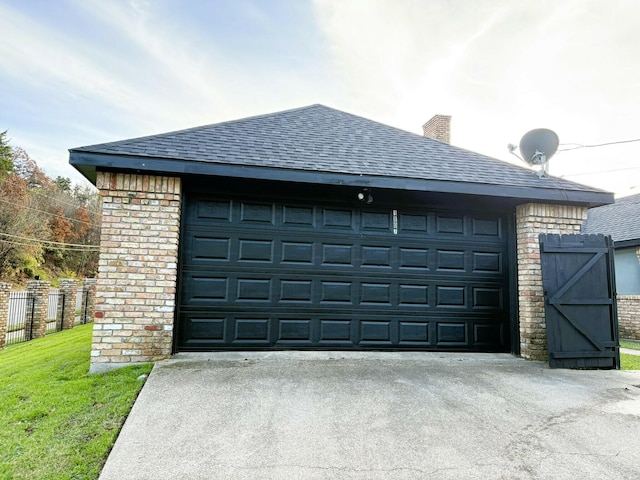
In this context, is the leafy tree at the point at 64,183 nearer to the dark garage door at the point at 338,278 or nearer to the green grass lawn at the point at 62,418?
the green grass lawn at the point at 62,418

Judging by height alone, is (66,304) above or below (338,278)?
below

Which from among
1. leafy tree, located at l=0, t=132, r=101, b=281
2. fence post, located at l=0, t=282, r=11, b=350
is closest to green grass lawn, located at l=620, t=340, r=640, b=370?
fence post, located at l=0, t=282, r=11, b=350

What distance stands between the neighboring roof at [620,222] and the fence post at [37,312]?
16.7 metres

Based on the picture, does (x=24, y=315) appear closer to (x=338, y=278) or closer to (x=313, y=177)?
(x=338, y=278)

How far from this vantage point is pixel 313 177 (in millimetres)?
4789

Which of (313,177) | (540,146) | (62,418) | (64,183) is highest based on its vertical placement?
(64,183)

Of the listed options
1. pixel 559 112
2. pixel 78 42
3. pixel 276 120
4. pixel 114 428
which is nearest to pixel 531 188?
pixel 276 120

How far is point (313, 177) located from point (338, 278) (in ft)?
4.83

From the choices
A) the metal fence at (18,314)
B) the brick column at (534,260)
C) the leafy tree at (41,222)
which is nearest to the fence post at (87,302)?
the metal fence at (18,314)

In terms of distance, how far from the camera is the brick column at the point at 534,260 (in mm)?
5285

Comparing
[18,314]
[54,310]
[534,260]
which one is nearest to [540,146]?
[534,260]

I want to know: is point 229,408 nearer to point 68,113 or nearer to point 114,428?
point 114,428

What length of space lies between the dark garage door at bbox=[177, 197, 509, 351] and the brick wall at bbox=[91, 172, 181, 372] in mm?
301

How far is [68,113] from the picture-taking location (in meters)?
19.4
